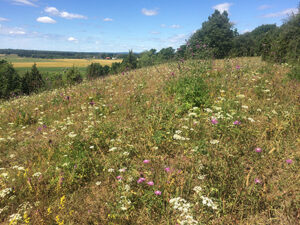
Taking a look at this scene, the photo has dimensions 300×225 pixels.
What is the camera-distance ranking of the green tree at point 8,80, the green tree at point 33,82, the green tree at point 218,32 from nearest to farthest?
1. the green tree at point 33,82
2. the green tree at point 8,80
3. the green tree at point 218,32

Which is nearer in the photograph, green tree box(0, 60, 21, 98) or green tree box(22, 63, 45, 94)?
green tree box(22, 63, 45, 94)

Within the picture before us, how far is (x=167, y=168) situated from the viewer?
2682 millimetres

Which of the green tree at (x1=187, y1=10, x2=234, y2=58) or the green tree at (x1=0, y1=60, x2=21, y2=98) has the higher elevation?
the green tree at (x1=187, y1=10, x2=234, y2=58)

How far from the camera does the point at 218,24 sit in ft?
144

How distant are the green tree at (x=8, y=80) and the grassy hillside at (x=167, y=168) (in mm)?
43615

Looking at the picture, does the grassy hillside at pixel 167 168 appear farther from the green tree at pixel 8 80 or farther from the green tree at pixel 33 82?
the green tree at pixel 8 80

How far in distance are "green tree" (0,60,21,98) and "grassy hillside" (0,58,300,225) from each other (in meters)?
43.6

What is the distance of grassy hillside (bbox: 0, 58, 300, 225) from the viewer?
2266 mm

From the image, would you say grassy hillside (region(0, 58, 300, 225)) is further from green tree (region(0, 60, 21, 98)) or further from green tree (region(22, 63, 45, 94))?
green tree (region(0, 60, 21, 98))

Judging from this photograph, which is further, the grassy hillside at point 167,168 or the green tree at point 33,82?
the green tree at point 33,82

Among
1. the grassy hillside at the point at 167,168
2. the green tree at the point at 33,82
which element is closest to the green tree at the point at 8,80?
the green tree at the point at 33,82

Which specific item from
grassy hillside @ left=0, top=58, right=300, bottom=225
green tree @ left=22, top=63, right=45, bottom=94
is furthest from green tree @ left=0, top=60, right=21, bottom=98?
grassy hillside @ left=0, top=58, right=300, bottom=225

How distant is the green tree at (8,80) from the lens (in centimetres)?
3872

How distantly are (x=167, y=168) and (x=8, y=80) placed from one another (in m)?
50.7
